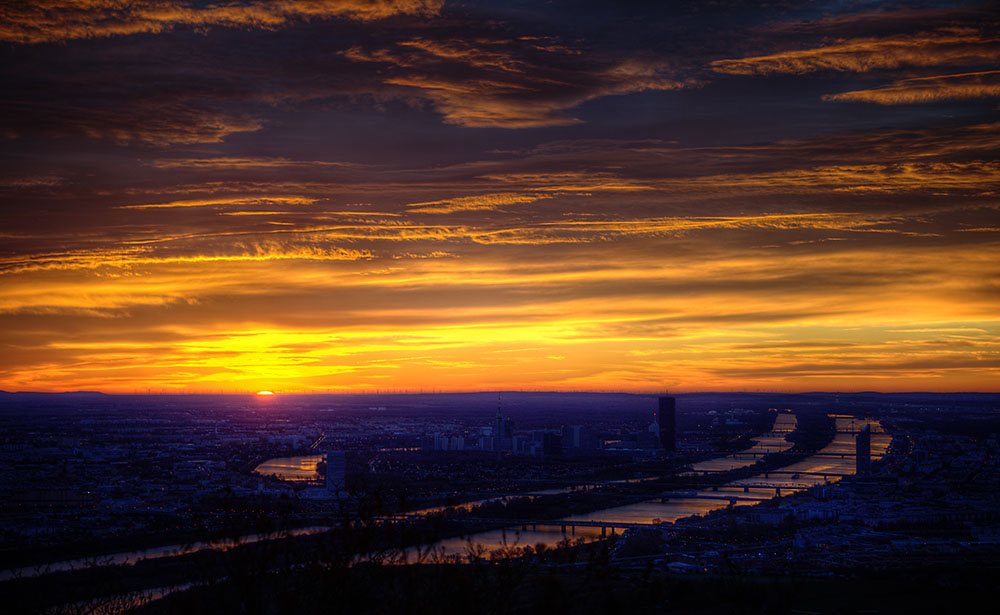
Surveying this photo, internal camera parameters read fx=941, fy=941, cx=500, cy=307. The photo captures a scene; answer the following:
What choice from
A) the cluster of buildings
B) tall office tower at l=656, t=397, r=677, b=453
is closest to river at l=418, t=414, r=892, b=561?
tall office tower at l=656, t=397, r=677, b=453

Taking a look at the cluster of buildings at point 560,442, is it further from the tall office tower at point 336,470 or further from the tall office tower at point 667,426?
the tall office tower at point 336,470

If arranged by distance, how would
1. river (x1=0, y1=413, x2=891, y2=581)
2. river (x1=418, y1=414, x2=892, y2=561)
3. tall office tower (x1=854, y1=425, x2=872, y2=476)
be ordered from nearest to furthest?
river (x1=0, y1=413, x2=891, y2=581), river (x1=418, y1=414, x2=892, y2=561), tall office tower (x1=854, y1=425, x2=872, y2=476)

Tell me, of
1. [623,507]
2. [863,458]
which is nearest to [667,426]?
[863,458]

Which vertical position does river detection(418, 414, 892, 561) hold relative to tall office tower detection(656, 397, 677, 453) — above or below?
below

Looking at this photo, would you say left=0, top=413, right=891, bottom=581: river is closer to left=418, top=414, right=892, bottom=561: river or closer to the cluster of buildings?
left=418, top=414, right=892, bottom=561: river

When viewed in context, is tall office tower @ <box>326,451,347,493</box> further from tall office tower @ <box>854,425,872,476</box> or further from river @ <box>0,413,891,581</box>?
tall office tower @ <box>854,425,872,476</box>

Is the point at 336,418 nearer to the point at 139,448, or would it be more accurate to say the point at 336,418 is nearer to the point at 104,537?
the point at 139,448

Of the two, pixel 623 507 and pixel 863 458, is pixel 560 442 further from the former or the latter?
pixel 623 507

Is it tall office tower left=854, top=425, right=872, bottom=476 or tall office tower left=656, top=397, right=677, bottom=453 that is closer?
tall office tower left=854, top=425, right=872, bottom=476

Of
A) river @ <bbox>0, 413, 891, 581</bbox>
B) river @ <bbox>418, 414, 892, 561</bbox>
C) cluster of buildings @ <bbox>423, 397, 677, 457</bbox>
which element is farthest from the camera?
cluster of buildings @ <bbox>423, 397, 677, 457</bbox>
